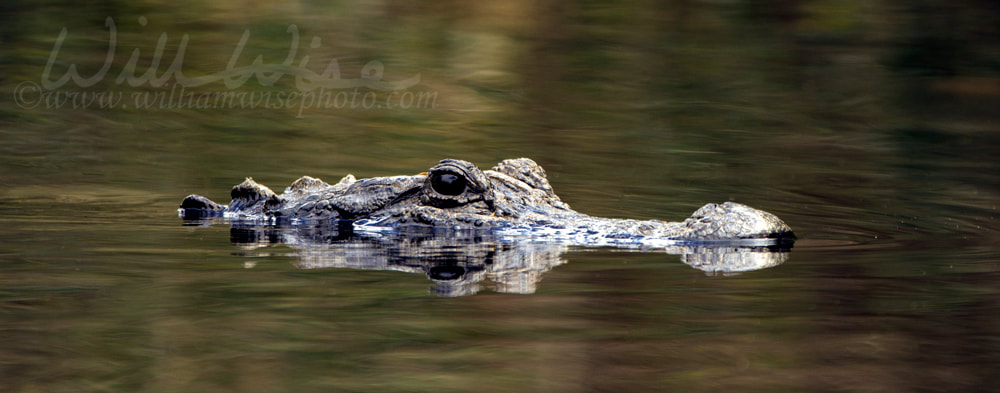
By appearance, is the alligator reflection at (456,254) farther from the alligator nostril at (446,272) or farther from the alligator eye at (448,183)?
the alligator eye at (448,183)

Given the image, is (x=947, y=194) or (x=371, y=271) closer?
(x=371, y=271)

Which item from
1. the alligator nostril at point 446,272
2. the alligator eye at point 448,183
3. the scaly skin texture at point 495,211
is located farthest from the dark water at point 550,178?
the alligator eye at point 448,183

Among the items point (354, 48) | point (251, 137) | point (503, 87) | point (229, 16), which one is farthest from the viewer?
point (229, 16)

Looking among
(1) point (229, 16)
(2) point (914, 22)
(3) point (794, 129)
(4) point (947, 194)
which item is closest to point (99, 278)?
(4) point (947, 194)

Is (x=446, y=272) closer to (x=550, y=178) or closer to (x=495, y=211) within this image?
(x=495, y=211)

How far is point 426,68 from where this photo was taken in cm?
1462

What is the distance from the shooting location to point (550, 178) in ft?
31.7

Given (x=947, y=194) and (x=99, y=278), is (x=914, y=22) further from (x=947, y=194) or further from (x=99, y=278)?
(x=99, y=278)

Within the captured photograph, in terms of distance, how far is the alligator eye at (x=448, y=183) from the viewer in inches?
238

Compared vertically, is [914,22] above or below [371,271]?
above

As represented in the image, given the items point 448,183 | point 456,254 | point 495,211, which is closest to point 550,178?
point 495,211

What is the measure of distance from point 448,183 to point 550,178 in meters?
3.61

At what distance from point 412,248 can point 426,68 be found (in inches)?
358

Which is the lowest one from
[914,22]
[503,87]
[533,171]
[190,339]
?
[190,339]
